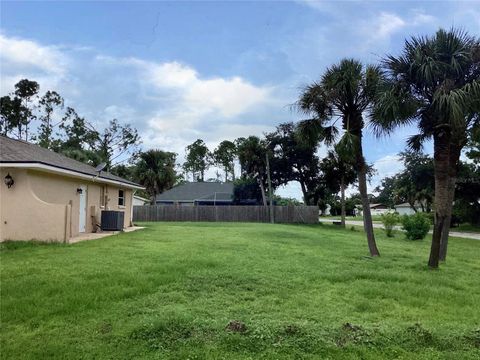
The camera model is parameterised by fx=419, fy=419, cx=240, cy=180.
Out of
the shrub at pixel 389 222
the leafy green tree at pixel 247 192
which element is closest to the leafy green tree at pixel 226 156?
the leafy green tree at pixel 247 192

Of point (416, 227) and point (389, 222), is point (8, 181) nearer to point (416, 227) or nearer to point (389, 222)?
point (416, 227)

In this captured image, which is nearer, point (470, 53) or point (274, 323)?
point (274, 323)

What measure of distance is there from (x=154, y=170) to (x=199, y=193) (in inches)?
372

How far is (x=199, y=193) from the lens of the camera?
4947 centimetres

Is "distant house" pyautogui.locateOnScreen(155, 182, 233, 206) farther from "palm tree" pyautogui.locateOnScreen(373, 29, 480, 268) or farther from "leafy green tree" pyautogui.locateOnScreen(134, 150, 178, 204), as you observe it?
"palm tree" pyautogui.locateOnScreen(373, 29, 480, 268)

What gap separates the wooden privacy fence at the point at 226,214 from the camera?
3538cm

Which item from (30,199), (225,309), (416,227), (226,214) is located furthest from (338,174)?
(225,309)

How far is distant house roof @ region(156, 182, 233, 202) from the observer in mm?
48625

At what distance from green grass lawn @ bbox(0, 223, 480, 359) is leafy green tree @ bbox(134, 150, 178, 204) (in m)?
31.6

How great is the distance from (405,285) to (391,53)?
596 centimetres

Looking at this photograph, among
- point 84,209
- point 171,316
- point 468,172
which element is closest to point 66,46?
point 84,209

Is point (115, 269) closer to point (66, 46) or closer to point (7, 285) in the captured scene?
point (7, 285)

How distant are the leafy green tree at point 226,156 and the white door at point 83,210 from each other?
180 feet

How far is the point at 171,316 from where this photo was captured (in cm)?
492
